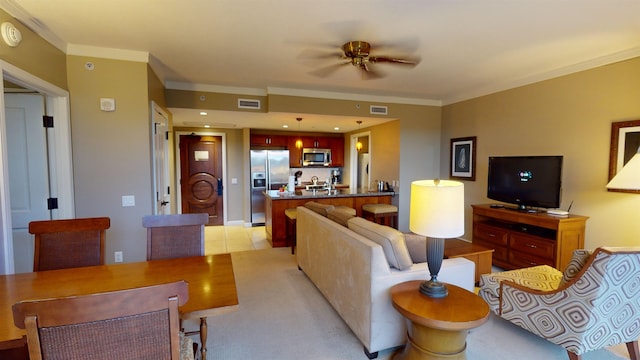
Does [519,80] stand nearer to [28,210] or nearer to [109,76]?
[109,76]

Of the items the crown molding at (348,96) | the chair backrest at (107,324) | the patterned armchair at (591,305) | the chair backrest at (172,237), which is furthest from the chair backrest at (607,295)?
the crown molding at (348,96)

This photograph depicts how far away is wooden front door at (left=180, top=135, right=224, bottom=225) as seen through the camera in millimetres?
6535

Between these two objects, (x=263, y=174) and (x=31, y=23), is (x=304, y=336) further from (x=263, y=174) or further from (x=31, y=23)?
(x=263, y=174)

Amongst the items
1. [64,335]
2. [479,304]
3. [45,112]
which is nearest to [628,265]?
[479,304]

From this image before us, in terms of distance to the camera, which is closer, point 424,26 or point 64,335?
point 64,335

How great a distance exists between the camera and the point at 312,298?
10.2 ft

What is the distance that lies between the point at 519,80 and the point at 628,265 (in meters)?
3.27

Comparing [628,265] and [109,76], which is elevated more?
[109,76]

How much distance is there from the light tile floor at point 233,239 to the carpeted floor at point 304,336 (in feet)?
5.80

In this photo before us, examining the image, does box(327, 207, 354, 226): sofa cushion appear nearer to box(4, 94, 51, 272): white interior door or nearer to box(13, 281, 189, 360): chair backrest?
box(13, 281, 189, 360): chair backrest

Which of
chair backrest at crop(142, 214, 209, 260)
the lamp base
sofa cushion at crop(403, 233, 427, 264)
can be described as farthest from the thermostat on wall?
the lamp base

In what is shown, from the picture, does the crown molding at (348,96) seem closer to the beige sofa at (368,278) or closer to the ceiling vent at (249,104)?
the ceiling vent at (249,104)

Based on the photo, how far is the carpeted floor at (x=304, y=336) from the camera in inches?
86.1

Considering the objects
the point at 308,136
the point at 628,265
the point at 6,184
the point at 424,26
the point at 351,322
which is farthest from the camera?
the point at 308,136
